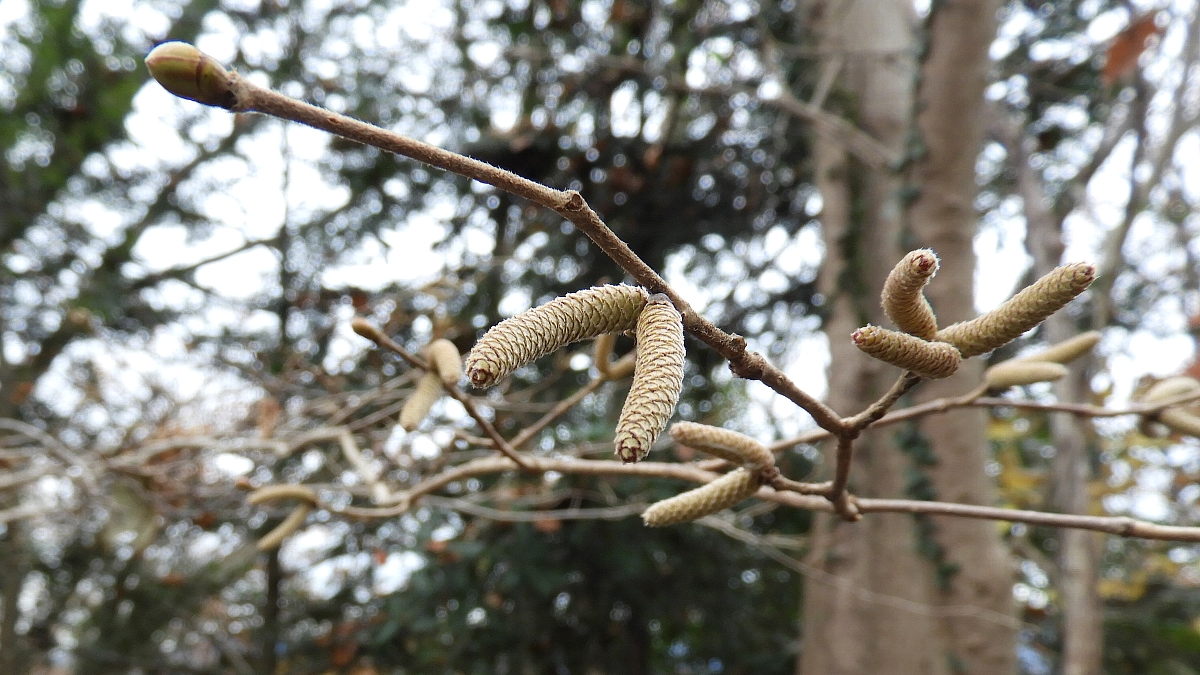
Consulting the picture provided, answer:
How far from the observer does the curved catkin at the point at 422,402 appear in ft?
2.81

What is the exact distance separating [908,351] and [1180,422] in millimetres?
520

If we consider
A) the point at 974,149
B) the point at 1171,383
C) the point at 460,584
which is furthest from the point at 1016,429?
the point at 1171,383

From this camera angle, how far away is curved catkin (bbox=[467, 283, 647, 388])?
1.23 ft

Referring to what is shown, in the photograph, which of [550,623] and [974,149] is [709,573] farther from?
[974,149]

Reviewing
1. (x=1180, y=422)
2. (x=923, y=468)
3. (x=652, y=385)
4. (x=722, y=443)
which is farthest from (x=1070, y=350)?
(x=923, y=468)

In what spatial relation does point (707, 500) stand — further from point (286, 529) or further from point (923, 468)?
point (923, 468)

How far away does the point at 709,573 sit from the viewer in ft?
11.2

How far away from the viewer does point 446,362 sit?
0.83m

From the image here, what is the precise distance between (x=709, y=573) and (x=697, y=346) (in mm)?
1101

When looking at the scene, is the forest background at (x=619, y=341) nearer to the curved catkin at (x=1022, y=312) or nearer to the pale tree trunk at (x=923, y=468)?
the pale tree trunk at (x=923, y=468)

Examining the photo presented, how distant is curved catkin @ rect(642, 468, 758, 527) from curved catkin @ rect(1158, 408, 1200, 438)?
0.50 metres

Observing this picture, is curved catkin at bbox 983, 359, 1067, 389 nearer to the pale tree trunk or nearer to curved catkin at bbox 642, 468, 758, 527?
curved catkin at bbox 642, 468, 758, 527

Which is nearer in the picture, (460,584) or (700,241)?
(460,584)

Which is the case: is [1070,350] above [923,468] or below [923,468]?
below
